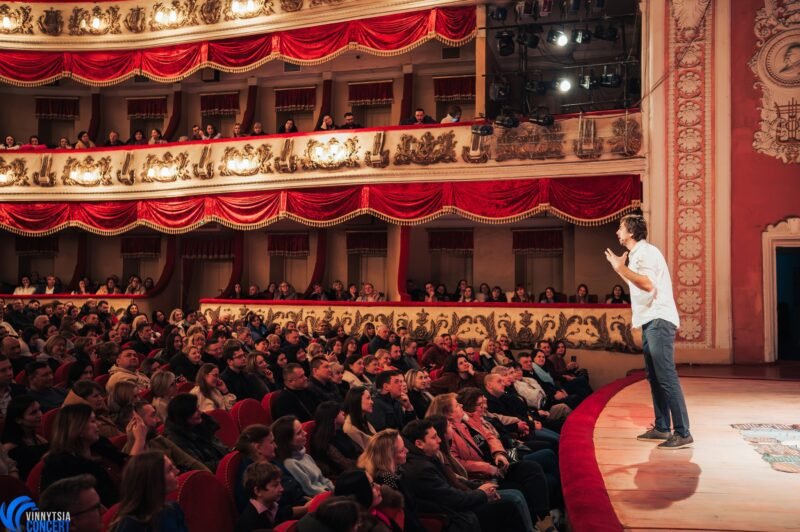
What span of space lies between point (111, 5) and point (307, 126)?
13.5ft

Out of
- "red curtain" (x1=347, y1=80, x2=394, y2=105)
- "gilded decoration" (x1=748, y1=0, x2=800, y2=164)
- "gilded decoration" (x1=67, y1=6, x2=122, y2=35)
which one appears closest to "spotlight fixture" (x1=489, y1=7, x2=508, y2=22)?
"red curtain" (x1=347, y1=80, x2=394, y2=105)

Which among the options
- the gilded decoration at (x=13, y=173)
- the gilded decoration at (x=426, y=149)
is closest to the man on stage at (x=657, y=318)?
the gilded decoration at (x=426, y=149)

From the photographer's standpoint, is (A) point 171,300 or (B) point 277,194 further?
(A) point 171,300

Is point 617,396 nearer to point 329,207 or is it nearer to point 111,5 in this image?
point 329,207

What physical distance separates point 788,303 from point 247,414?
8.92 metres

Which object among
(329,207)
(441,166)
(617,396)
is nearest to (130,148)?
(329,207)

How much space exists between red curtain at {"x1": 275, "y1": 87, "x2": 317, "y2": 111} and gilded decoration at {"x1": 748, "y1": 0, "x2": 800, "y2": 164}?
775cm

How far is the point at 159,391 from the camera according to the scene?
170 inches

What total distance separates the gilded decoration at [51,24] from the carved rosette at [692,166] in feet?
35.3

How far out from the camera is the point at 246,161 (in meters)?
12.7

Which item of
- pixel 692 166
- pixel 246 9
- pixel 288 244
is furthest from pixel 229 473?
pixel 288 244

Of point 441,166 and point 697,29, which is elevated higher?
point 697,29

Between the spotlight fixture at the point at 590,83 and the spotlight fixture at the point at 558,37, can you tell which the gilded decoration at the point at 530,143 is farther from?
the spotlight fixture at the point at 558,37

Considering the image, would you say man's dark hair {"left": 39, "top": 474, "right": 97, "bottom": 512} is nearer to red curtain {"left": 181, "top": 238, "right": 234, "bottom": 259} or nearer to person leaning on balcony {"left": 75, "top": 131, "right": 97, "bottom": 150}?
red curtain {"left": 181, "top": 238, "right": 234, "bottom": 259}
